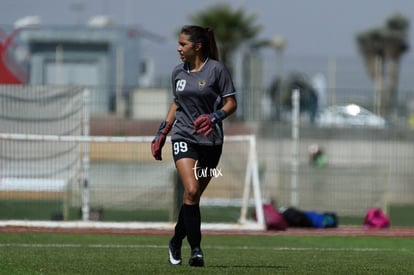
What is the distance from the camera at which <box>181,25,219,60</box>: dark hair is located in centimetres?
1143

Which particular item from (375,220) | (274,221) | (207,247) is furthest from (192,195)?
(375,220)

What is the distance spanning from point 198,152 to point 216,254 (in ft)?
8.64

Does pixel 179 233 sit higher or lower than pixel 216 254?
higher

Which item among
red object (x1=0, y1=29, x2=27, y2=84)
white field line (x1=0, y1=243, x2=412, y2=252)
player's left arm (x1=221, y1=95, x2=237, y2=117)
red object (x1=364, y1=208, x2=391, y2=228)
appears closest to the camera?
player's left arm (x1=221, y1=95, x2=237, y2=117)

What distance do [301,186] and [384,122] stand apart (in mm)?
3628

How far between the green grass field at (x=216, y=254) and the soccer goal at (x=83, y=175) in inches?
94.7

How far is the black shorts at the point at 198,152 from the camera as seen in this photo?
11.3 meters

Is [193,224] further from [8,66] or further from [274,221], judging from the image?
[8,66]

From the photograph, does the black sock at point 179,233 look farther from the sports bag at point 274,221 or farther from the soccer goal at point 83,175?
the sports bag at point 274,221

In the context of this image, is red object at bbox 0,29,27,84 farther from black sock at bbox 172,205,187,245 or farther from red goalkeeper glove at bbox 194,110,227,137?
red goalkeeper glove at bbox 194,110,227,137

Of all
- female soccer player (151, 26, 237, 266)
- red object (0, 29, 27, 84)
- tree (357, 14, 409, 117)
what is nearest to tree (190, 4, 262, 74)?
tree (357, 14, 409, 117)

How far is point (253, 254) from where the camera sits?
1388cm

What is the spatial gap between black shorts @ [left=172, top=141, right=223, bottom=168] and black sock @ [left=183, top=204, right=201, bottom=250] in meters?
0.40

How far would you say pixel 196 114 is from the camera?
Answer: 37.3 feet
